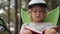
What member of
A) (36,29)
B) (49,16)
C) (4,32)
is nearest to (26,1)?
(49,16)

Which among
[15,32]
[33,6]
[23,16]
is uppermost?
[33,6]

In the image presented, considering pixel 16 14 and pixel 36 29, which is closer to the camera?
pixel 36 29

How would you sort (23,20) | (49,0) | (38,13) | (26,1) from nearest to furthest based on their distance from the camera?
(38,13) → (23,20) → (26,1) → (49,0)

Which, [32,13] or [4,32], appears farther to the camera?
[4,32]

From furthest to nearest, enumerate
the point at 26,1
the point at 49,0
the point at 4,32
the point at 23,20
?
1. the point at 49,0
2. the point at 26,1
3. the point at 23,20
4. the point at 4,32

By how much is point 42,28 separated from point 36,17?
132 millimetres

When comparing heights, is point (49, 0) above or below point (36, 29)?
above

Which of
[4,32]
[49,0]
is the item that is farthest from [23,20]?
[49,0]

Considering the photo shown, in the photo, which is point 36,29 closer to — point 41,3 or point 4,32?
point 41,3

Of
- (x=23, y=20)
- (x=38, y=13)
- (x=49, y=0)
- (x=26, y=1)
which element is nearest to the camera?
(x=38, y=13)

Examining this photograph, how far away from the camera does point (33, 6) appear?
2.15 m

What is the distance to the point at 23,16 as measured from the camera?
8.87ft

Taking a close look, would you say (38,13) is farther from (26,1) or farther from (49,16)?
(26,1)

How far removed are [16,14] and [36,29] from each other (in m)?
0.61
